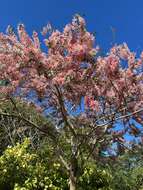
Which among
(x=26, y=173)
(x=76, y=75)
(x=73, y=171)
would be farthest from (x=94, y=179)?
(x=76, y=75)

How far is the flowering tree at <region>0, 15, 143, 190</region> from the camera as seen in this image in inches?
380

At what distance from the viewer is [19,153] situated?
44.1 ft

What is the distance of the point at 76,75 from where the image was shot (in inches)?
378

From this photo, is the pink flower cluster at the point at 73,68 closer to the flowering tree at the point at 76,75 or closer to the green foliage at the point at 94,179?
the flowering tree at the point at 76,75

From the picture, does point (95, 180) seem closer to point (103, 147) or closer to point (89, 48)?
point (103, 147)

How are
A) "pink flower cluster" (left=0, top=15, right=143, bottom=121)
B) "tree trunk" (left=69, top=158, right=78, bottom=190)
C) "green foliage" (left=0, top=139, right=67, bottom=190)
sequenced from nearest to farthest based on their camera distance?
"pink flower cluster" (left=0, top=15, right=143, bottom=121) → "tree trunk" (left=69, top=158, right=78, bottom=190) → "green foliage" (left=0, top=139, right=67, bottom=190)

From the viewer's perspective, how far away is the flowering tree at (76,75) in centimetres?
964

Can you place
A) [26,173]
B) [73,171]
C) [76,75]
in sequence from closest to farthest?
[76,75]
[73,171]
[26,173]

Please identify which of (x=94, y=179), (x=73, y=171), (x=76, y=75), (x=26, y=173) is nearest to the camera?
(x=76, y=75)

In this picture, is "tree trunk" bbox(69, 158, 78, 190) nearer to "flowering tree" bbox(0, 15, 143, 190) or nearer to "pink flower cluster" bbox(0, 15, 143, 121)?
"flowering tree" bbox(0, 15, 143, 190)

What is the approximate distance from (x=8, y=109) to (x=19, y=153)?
1593 millimetres

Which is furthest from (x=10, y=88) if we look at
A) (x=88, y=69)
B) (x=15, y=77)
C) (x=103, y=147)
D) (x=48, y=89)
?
(x=103, y=147)

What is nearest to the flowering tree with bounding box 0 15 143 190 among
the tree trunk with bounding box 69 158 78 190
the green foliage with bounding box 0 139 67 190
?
the tree trunk with bounding box 69 158 78 190

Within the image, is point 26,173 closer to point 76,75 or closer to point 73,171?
point 73,171
